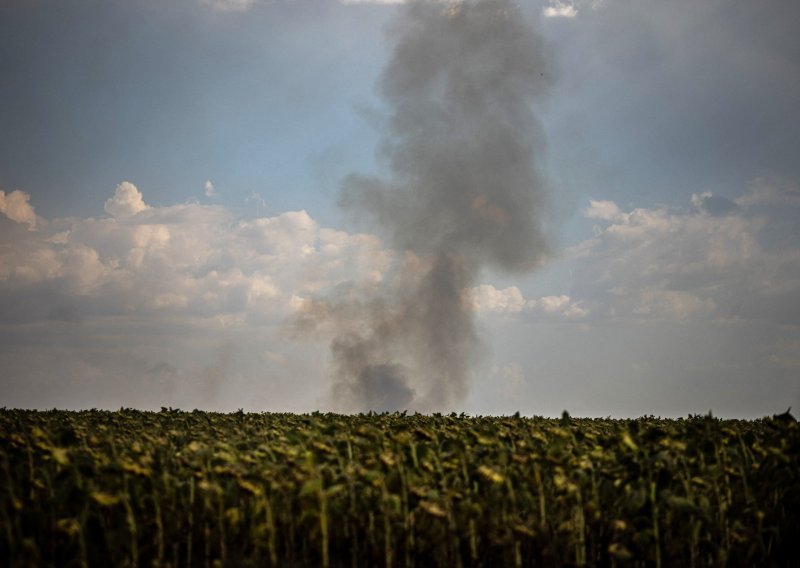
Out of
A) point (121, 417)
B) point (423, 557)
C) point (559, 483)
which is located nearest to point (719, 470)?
point (559, 483)

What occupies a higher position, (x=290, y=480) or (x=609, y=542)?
(x=290, y=480)

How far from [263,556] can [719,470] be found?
6453mm

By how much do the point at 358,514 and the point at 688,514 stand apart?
4.41 meters

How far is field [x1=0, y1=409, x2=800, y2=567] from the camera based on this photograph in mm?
8617

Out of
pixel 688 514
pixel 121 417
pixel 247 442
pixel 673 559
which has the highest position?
Result: pixel 121 417

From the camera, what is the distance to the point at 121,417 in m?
20.2

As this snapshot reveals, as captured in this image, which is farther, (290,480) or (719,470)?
(719,470)

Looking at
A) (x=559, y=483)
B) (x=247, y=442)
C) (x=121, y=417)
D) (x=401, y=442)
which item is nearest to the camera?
(x=559, y=483)

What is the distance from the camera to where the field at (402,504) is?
8.62 metres

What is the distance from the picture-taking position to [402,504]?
9102 millimetres

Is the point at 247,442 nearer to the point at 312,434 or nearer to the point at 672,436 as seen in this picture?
the point at 312,434

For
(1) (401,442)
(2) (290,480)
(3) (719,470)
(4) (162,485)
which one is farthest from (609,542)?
(4) (162,485)

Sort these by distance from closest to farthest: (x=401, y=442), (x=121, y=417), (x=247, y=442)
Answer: (x=401, y=442)
(x=247, y=442)
(x=121, y=417)

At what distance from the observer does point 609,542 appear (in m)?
9.59
